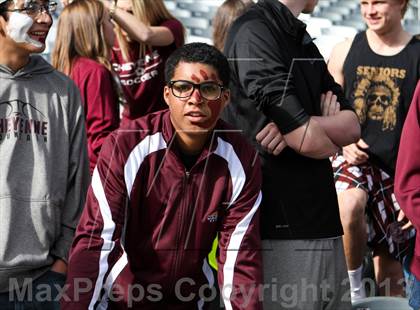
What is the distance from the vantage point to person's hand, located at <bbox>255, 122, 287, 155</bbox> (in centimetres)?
322

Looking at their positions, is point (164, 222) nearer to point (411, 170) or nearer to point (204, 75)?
point (204, 75)

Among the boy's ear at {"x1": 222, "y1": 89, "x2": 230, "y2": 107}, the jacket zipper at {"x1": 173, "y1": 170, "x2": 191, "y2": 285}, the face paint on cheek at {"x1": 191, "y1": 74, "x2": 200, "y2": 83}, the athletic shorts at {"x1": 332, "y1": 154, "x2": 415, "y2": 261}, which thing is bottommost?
the athletic shorts at {"x1": 332, "y1": 154, "x2": 415, "y2": 261}

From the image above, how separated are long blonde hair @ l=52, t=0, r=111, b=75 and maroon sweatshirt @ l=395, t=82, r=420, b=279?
181cm

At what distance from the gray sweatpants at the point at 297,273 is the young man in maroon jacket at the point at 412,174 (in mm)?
313

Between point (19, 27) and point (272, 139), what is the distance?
100 cm

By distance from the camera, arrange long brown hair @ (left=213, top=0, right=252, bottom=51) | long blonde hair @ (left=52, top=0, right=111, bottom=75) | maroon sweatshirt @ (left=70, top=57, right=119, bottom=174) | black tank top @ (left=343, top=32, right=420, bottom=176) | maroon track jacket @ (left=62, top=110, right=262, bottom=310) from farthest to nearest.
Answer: long brown hair @ (left=213, top=0, right=252, bottom=51), black tank top @ (left=343, top=32, right=420, bottom=176), long blonde hair @ (left=52, top=0, right=111, bottom=75), maroon sweatshirt @ (left=70, top=57, right=119, bottom=174), maroon track jacket @ (left=62, top=110, right=262, bottom=310)

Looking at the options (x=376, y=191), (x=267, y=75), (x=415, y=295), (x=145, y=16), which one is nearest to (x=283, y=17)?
(x=267, y=75)

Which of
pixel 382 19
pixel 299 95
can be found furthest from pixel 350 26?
pixel 299 95

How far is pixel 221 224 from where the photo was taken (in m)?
3.20

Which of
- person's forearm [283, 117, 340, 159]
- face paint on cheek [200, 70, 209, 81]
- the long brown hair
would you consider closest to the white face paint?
face paint on cheek [200, 70, 209, 81]

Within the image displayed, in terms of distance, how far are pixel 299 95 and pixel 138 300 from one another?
95 centimetres

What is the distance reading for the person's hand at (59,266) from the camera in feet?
10.7

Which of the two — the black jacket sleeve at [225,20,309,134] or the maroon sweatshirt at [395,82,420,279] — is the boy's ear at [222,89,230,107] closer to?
the black jacket sleeve at [225,20,309,134]

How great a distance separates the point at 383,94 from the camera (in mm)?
4688
